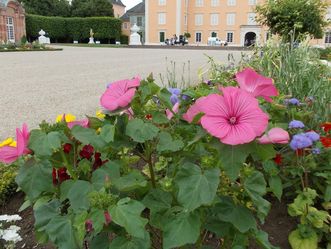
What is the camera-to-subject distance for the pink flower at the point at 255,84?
1029mm

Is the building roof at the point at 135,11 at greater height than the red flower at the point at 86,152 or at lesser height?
greater

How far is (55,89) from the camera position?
6980 mm

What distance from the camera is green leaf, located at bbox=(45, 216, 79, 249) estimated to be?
98 centimetres

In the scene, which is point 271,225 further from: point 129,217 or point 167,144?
point 129,217

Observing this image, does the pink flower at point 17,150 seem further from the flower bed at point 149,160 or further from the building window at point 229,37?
the building window at point 229,37

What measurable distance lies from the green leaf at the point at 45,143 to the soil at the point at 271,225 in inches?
39.7

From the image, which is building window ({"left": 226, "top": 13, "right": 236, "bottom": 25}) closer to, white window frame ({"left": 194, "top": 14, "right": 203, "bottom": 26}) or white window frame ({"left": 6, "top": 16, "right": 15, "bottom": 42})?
white window frame ({"left": 194, "top": 14, "right": 203, "bottom": 26})

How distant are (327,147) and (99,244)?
1307mm

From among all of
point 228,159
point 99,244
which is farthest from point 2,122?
point 228,159

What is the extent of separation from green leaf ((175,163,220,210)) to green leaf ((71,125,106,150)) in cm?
24

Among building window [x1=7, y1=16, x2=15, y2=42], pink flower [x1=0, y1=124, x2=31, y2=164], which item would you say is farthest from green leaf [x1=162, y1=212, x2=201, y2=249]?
building window [x1=7, y1=16, x2=15, y2=42]

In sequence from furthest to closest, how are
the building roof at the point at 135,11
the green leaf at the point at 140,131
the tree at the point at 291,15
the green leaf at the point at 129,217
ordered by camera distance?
the building roof at the point at 135,11, the tree at the point at 291,15, the green leaf at the point at 140,131, the green leaf at the point at 129,217

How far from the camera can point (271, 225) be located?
204cm

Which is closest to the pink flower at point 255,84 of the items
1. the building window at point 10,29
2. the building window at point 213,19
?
the building window at point 10,29
